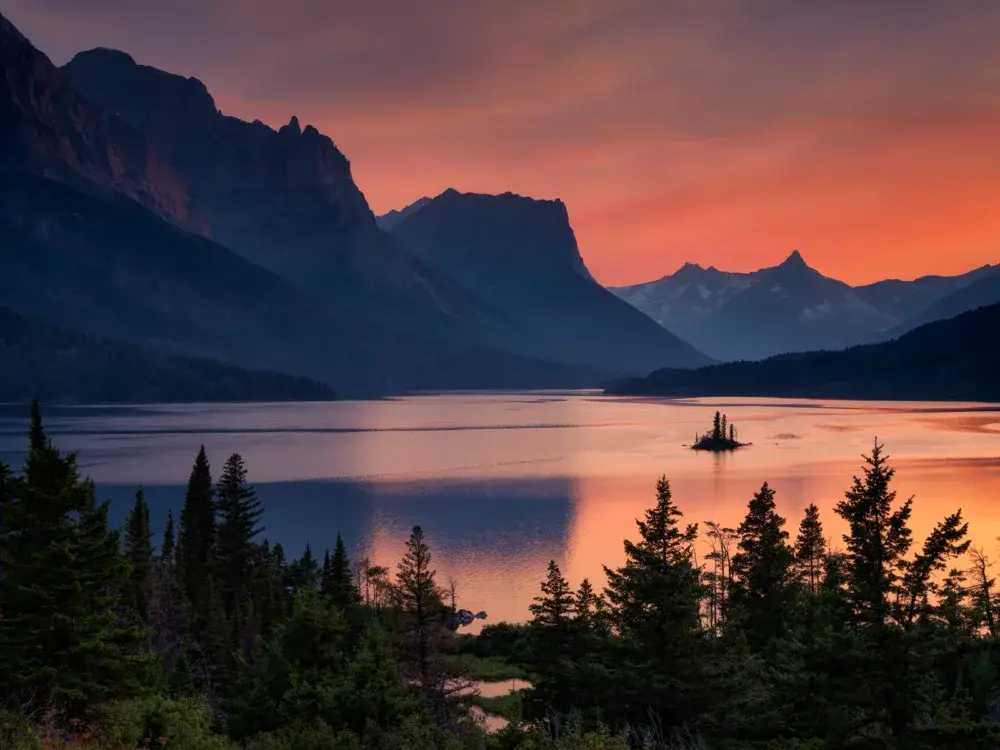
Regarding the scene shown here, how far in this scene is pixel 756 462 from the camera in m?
185

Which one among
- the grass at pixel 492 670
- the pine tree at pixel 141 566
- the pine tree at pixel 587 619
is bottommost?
the grass at pixel 492 670

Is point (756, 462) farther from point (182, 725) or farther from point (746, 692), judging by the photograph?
point (182, 725)

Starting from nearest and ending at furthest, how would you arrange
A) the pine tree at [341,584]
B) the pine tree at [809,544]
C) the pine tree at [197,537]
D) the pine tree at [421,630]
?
the pine tree at [421,630] → the pine tree at [341,584] → the pine tree at [809,544] → the pine tree at [197,537]

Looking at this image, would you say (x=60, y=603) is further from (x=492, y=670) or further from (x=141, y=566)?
(x=141, y=566)

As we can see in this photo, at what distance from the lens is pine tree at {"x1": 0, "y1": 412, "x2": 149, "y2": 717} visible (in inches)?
918

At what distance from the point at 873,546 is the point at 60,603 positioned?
916 inches

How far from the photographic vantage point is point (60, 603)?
2433cm

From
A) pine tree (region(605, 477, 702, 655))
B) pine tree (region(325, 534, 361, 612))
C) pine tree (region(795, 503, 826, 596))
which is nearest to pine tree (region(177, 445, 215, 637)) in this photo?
pine tree (region(325, 534, 361, 612))

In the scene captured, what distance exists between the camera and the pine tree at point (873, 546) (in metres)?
25.3

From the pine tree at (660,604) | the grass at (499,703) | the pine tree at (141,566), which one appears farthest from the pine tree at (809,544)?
the pine tree at (141,566)

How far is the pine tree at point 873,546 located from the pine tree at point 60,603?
20916 mm

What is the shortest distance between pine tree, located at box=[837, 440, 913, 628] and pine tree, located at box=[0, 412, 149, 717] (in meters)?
20.9

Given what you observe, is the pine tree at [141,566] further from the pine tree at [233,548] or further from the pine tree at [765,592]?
the pine tree at [765,592]

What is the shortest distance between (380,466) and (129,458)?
54066 mm
